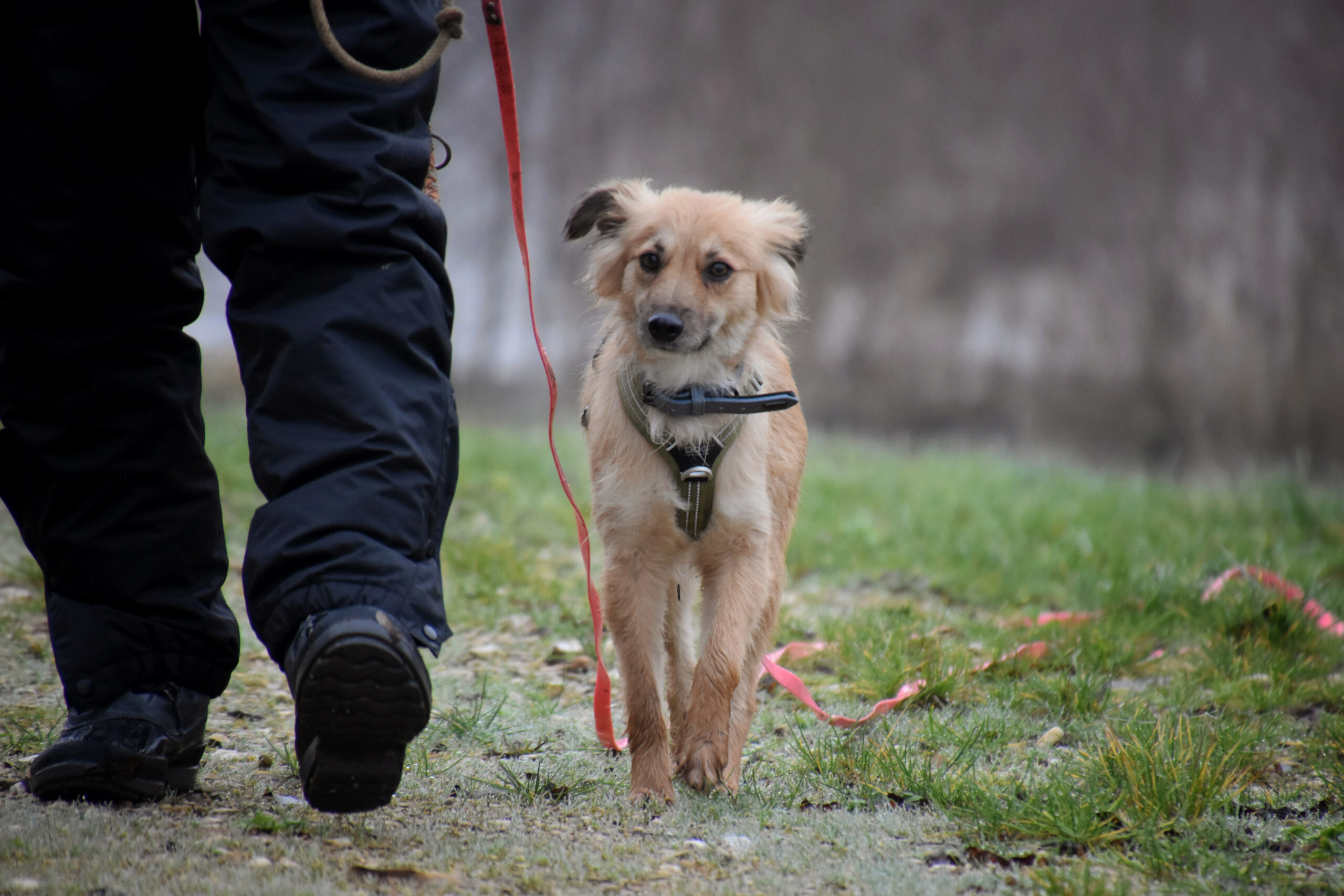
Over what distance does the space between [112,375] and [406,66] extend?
81 centimetres

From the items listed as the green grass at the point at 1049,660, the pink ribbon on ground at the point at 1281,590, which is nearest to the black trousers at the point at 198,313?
the green grass at the point at 1049,660

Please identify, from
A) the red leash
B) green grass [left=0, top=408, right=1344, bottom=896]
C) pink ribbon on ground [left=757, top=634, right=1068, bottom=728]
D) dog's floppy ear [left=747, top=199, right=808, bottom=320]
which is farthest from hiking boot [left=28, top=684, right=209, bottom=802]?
dog's floppy ear [left=747, top=199, right=808, bottom=320]

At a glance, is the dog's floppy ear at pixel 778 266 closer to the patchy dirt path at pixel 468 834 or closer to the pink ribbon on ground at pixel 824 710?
the pink ribbon on ground at pixel 824 710

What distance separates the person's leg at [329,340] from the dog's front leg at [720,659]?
84cm

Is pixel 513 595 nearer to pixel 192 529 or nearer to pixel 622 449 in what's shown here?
pixel 622 449

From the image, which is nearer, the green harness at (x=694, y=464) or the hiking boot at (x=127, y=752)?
the hiking boot at (x=127, y=752)

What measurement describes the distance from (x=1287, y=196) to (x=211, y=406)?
9547 millimetres

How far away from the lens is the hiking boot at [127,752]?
1873mm

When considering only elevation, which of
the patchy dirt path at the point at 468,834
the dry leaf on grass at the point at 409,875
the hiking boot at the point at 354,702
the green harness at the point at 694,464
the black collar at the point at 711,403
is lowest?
the patchy dirt path at the point at 468,834

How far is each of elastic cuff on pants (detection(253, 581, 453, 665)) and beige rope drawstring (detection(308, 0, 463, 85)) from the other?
0.79 meters

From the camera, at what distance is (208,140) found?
1706 mm

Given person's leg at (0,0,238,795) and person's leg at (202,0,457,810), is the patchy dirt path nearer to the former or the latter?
person's leg at (202,0,457,810)

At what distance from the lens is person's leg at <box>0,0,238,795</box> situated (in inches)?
73.3

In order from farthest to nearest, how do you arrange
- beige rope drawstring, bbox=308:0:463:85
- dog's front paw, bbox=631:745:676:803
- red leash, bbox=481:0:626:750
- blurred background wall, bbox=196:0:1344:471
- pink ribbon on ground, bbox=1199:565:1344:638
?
blurred background wall, bbox=196:0:1344:471, pink ribbon on ground, bbox=1199:565:1344:638, dog's front paw, bbox=631:745:676:803, red leash, bbox=481:0:626:750, beige rope drawstring, bbox=308:0:463:85
